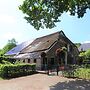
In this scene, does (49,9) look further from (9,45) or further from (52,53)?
(9,45)

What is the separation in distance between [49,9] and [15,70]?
1069 centimetres

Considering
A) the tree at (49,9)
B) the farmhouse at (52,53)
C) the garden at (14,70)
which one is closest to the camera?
the tree at (49,9)

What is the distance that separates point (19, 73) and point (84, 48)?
142ft

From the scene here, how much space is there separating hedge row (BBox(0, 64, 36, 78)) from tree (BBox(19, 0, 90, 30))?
26.1 ft

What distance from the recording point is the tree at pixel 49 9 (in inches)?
858

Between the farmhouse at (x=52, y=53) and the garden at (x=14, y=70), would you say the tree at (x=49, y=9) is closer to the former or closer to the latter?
the garden at (x=14, y=70)

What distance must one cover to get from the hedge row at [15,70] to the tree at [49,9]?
796 centimetres

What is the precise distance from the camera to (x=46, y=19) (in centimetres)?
2417

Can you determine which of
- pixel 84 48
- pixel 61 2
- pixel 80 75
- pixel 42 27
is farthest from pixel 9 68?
pixel 84 48

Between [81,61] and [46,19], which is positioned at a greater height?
[46,19]

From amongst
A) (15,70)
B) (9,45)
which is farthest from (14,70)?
(9,45)

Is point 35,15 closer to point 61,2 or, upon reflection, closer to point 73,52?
point 61,2

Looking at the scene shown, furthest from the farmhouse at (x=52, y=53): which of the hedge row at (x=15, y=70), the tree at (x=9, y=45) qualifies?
the tree at (x=9, y=45)

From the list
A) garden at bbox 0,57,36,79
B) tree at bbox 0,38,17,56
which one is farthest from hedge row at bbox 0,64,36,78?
tree at bbox 0,38,17,56
